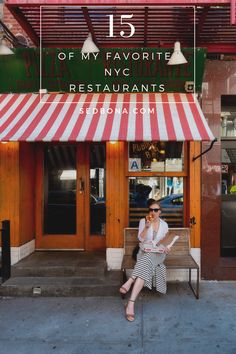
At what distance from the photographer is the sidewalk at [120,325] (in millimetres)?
4219

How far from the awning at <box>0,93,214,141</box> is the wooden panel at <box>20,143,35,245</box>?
1.04 meters

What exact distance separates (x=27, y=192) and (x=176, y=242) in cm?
312

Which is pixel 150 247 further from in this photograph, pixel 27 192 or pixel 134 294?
pixel 27 192

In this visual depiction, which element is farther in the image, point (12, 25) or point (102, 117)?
point (12, 25)

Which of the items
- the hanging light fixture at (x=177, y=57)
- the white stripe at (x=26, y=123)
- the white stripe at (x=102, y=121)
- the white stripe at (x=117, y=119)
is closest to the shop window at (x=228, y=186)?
the hanging light fixture at (x=177, y=57)

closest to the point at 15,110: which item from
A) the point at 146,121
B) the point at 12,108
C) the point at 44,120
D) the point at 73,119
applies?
the point at 12,108

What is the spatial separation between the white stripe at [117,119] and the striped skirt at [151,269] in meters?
1.87

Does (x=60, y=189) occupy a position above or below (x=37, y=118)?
below

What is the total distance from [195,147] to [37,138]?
2953 millimetres

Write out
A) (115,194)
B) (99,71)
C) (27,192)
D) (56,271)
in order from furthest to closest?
(27,192)
(115,194)
(99,71)
(56,271)

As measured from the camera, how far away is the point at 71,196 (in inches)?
300

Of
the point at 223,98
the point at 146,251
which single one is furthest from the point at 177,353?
the point at 223,98

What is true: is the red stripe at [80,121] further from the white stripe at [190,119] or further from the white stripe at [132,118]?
the white stripe at [190,119]

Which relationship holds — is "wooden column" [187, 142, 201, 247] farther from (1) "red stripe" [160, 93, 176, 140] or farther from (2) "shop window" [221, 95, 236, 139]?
(1) "red stripe" [160, 93, 176, 140]
